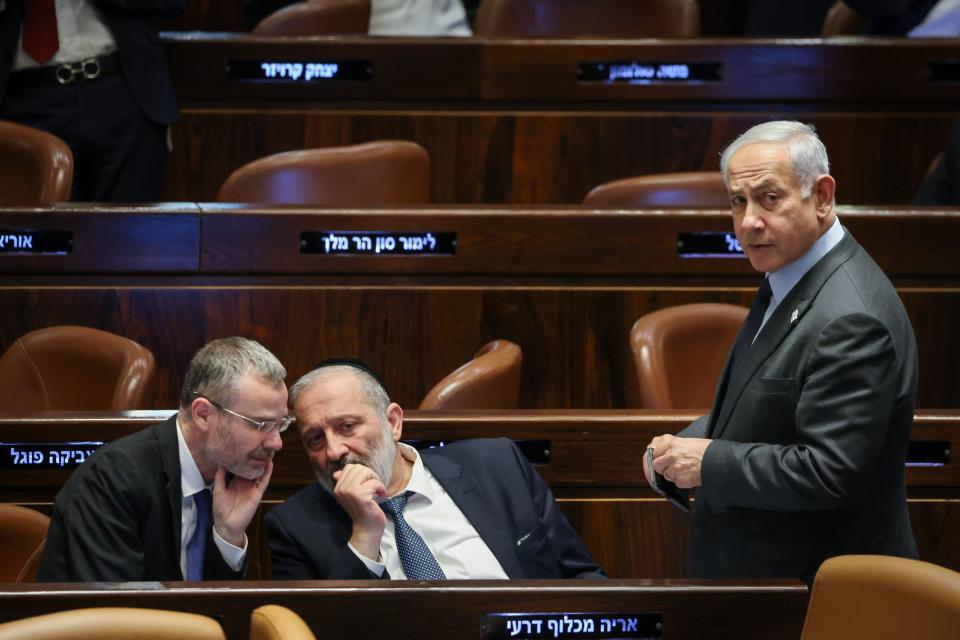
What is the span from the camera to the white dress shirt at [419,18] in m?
3.61

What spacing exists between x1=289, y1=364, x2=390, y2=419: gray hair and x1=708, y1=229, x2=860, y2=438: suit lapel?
0.50 m

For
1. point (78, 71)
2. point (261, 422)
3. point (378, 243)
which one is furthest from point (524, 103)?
point (261, 422)

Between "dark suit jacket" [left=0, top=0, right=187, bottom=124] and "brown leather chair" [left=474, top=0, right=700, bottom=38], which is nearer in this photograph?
"dark suit jacket" [left=0, top=0, right=187, bottom=124]

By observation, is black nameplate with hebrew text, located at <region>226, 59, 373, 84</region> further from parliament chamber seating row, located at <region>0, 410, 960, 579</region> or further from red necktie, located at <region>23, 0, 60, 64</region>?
parliament chamber seating row, located at <region>0, 410, 960, 579</region>

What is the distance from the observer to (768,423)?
5.67ft

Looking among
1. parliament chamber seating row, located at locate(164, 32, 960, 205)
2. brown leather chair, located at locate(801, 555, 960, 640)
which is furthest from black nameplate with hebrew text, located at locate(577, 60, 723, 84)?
brown leather chair, located at locate(801, 555, 960, 640)

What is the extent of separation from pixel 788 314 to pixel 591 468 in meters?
0.56

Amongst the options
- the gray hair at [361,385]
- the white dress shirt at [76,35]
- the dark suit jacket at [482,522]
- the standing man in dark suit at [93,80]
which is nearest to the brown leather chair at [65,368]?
the gray hair at [361,385]

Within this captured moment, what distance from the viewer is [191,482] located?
6.25 ft

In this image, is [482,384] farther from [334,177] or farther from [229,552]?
[334,177]

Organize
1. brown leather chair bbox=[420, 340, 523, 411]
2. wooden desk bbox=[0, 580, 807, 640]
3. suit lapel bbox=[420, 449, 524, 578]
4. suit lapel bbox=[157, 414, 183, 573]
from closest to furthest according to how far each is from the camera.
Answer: wooden desk bbox=[0, 580, 807, 640] < suit lapel bbox=[157, 414, 183, 573] < suit lapel bbox=[420, 449, 524, 578] < brown leather chair bbox=[420, 340, 523, 411]

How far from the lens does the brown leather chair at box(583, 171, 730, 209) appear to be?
2830mm

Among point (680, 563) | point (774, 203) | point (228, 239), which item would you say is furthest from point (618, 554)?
point (228, 239)

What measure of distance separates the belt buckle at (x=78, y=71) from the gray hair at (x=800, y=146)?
1661 mm
